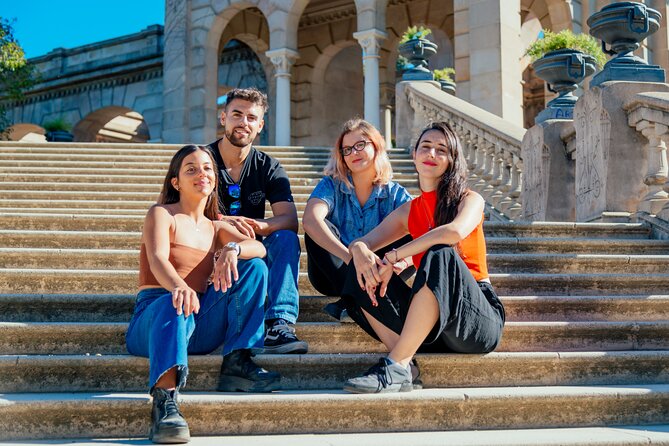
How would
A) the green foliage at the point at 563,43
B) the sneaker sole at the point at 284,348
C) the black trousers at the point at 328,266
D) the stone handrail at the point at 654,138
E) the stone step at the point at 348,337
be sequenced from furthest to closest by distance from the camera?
1. the green foliage at the point at 563,43
2. the stone handrail at the point at 654,138
3. the black trousers at the point at 328,266
4. the stone step at the point at 348,337
5. the sneaker sole at the point at 284,348

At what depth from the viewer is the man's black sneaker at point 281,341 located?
3463 millimetres

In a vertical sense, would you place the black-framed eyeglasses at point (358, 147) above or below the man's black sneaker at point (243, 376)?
above

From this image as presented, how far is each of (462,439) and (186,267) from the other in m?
1.35

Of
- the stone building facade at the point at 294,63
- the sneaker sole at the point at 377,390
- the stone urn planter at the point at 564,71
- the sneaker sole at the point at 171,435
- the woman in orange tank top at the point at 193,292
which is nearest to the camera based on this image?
the sneaker sole at the point at 171,435

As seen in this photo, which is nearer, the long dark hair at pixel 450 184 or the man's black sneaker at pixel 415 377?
the man's black sneaker at pixel 415 377

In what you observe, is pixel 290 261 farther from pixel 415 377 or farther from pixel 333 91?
pixel 333 91

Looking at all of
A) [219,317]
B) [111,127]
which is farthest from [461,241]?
[111,127]

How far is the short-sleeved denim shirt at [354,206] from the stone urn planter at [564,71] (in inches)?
158

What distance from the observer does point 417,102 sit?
32.5 ft

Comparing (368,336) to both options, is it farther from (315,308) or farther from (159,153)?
(159,153)

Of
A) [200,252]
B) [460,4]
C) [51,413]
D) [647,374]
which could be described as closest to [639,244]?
[647,374]

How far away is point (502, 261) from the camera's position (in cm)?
468

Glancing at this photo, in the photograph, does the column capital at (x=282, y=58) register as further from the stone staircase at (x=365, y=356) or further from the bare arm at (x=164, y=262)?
the bare arm at (x=164, y=262)

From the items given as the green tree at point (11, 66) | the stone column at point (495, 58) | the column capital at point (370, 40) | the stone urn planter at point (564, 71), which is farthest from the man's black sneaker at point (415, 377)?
the green tree at point (11, 66)
